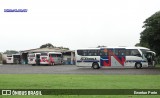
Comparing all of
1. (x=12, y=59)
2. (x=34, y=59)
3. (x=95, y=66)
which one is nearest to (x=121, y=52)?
(x=95, y=66)

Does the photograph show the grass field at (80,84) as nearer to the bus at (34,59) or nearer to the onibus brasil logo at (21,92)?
the onibus brasil logo at (21,92)

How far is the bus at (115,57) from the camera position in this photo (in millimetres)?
43719

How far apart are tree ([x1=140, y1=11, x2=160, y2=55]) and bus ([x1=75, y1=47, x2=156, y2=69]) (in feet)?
18.7

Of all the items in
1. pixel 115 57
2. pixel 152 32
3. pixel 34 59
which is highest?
pixel 152 32

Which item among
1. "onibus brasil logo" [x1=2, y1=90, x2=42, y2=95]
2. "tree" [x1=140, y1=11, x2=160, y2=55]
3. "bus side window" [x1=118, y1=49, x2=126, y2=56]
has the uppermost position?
"tree" [x1=140, y1=11, x2=160, y2=55]

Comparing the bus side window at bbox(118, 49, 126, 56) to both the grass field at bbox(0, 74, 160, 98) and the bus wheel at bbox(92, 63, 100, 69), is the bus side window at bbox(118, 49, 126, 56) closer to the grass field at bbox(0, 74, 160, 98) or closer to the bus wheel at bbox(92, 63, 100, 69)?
the bus wheel at bbox(92, 63, 100, 69)

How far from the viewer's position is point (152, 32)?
4928cm

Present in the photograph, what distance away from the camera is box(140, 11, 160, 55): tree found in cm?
4926

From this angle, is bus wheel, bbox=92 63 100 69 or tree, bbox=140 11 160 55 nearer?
bus wheel, bbox=92 63 100 69

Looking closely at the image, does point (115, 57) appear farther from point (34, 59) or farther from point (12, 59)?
point (12, 59)

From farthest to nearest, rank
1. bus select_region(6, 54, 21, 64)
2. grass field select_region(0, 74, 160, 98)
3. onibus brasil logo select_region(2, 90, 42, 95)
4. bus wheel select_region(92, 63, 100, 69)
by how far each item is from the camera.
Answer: bus select_region(6, 54, 21, 64) < bus wheel select_region(92, 63, 100, 69) < grass field select_region(0, 74, 160, 98) < onibus brasil logo select_region(2, 90, 42, 95)

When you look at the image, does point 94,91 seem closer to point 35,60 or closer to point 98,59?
point 98,59

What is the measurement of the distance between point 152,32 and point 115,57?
7.91 meters

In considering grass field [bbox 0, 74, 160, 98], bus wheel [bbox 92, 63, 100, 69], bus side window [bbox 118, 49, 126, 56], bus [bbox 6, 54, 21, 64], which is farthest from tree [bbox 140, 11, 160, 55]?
bus [bbox 6, 54, 21, 64]
